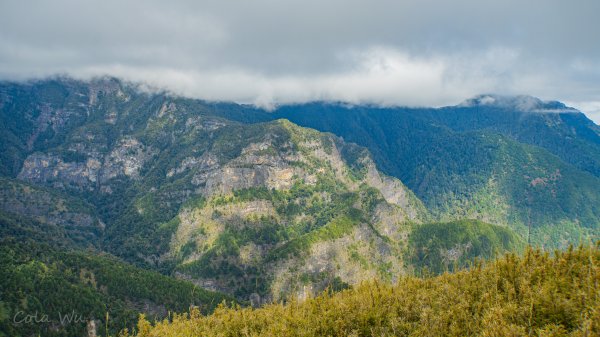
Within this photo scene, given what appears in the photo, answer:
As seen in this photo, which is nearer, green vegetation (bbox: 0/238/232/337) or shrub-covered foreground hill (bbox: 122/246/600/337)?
shrub-covered foreground hill (bbox: 122/246/600/337)

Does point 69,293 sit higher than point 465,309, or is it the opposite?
point 465,309

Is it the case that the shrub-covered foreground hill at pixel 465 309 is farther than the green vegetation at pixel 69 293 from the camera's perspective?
No

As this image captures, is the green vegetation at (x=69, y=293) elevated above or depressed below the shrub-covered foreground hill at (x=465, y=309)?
below

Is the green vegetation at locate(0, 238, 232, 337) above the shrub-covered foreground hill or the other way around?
the other way around

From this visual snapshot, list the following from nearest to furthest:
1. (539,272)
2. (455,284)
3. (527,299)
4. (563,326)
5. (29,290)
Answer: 1. (563,326)
2. (527,299)
3. (539,272)
4. (455,284)
5. (29,290)

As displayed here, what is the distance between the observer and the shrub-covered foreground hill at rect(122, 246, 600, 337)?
895 inches

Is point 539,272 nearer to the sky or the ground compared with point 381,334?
nearer to the sky

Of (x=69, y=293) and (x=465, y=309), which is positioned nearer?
(x=465, y=309)

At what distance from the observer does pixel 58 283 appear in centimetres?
14650

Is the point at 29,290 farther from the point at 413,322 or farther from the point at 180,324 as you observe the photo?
the point at 413,322

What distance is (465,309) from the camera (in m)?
28.6

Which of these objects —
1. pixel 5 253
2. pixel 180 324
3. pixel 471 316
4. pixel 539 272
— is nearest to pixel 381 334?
pixel 471 316

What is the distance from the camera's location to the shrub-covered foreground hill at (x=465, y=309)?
74.6 feet

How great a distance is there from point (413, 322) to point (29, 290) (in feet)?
504
